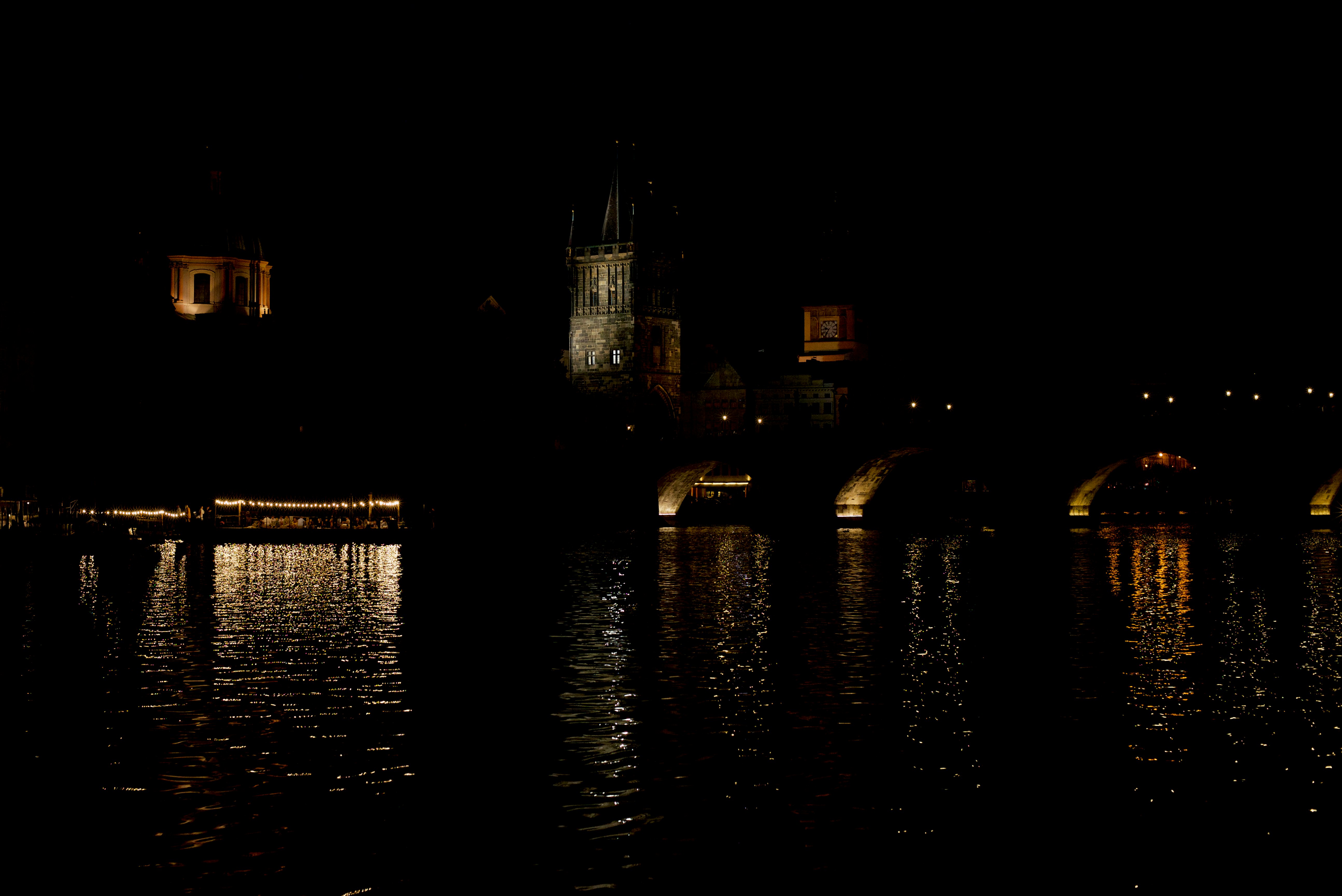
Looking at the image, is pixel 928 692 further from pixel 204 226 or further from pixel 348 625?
pixel 204 226

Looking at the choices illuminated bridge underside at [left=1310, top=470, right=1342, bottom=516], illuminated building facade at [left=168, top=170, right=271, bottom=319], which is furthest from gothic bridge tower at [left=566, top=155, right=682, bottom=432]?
illuminated bridge underside at [left=1310, top=470, right=1342, bottom=516]

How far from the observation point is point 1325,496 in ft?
246

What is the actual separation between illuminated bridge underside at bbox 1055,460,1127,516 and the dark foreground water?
45412 millimetres

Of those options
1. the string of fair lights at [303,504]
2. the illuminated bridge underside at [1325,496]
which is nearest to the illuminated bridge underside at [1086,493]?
the illuminated bridge underside at [1325,496]

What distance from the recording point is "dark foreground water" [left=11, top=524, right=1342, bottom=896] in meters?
12.5

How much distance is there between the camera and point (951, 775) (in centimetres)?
1533

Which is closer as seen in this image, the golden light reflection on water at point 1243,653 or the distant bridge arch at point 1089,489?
the golden light reflection on water at point 1243,653

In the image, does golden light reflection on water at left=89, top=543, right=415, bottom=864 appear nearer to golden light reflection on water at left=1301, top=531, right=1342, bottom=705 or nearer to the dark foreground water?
Answer: the dark foreground water

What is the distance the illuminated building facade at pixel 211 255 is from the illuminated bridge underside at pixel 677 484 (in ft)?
96.9

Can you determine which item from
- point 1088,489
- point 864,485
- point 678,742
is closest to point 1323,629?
point 678,742

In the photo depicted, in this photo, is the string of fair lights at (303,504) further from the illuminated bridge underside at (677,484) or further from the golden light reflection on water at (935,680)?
the golden light reflection on water at (935,680)

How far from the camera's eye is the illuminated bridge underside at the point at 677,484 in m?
89.6

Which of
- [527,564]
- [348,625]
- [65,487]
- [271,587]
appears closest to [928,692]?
[348,625]

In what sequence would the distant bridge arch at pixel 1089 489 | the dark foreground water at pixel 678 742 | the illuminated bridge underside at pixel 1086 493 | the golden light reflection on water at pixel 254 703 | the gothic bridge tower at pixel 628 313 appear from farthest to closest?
the gothic bridge tower at pixel 628 313
the illuminated bridge underside at pixel 1086 493
the distant bridge arch at pixel 1089 489
the golden light reflection on water at pixel 254 703
the dark foreground water at pixel 678 742
